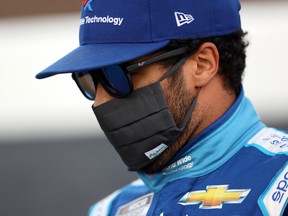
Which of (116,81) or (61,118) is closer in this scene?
(116,81)

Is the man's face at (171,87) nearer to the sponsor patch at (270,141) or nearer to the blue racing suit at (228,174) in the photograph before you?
the blue racing suit at (228,174)

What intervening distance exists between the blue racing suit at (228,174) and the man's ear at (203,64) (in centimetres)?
14

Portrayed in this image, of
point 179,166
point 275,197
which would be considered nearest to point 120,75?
point 179,166

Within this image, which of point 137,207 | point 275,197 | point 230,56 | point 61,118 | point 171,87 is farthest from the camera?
point 61,118

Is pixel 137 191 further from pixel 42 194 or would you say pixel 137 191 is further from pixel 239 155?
pixel 42 194

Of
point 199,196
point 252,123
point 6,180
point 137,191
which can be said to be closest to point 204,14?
point 252,123

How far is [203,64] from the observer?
2375 millimetres

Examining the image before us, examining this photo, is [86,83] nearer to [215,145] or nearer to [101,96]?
[101,96]

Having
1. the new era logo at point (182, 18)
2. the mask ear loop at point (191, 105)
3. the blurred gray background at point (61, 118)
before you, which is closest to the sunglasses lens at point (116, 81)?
the mask ear loop at point (191, 105)

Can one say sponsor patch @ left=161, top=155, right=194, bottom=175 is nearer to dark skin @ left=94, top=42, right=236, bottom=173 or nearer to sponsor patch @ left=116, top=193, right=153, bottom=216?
dark skin @ left=94, top=42, right=236, bottom=173

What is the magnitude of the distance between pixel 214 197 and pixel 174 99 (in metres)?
0.35

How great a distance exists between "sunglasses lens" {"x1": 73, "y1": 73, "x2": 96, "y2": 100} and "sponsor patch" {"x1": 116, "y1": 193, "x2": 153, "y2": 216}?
1.39ft

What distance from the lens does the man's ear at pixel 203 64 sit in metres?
2.36

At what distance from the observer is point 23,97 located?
5.31 metres
